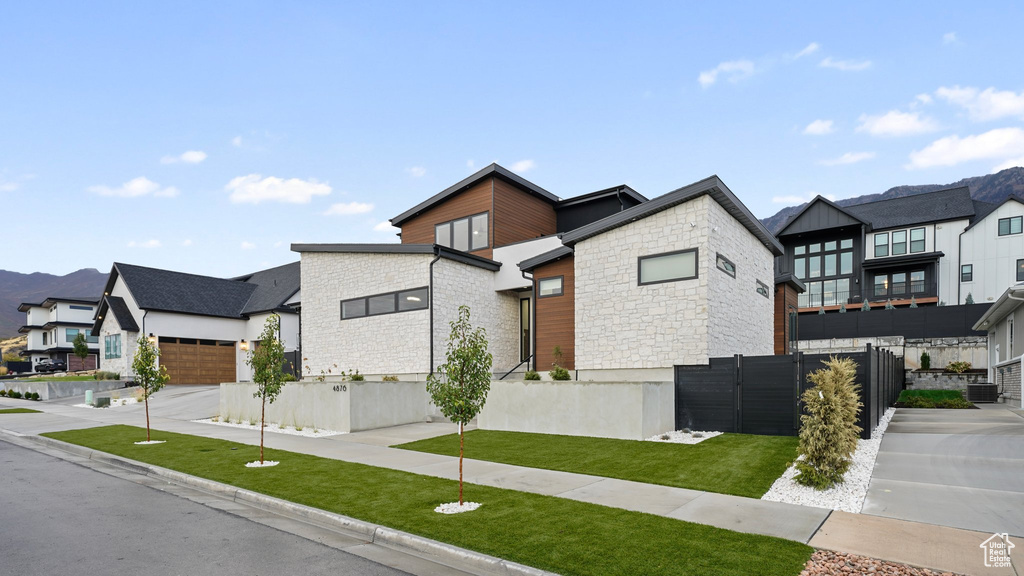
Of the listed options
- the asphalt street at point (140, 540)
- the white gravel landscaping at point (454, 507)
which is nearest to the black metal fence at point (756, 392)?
the white gravel landscaping at point (454, 507)

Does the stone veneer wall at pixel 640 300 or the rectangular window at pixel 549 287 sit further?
the rectangular window at pixel 549 287

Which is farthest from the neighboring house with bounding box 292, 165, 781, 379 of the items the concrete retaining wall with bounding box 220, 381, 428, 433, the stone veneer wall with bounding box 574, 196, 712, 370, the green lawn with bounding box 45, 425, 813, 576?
the green lawn with bounding box 45, 425, 813, 576

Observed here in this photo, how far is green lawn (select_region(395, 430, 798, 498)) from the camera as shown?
9.23m

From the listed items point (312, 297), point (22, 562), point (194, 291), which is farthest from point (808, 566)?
point (194, 291)

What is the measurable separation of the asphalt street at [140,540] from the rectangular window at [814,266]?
4649cm

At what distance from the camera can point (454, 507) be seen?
25.3 feet

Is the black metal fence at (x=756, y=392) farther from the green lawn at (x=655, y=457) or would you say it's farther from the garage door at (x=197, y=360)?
A: the garage door at (x=197, y=360)

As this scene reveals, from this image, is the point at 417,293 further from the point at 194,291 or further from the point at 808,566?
the point at 194,291

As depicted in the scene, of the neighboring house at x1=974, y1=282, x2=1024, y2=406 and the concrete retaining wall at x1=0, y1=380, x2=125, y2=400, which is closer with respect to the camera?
the neighboring house at x1=974, y1=282, x2=1024, y2=406

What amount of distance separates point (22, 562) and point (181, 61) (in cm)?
2099

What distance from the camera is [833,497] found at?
8109 mm

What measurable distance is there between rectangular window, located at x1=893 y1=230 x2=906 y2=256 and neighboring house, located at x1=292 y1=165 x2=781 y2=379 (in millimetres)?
27865

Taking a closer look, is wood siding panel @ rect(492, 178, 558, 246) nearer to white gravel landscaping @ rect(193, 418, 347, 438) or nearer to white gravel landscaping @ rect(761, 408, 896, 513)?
white gravel landscaping @ rect(193, 418, 347, 438)

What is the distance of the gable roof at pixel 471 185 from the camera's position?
939 inches
